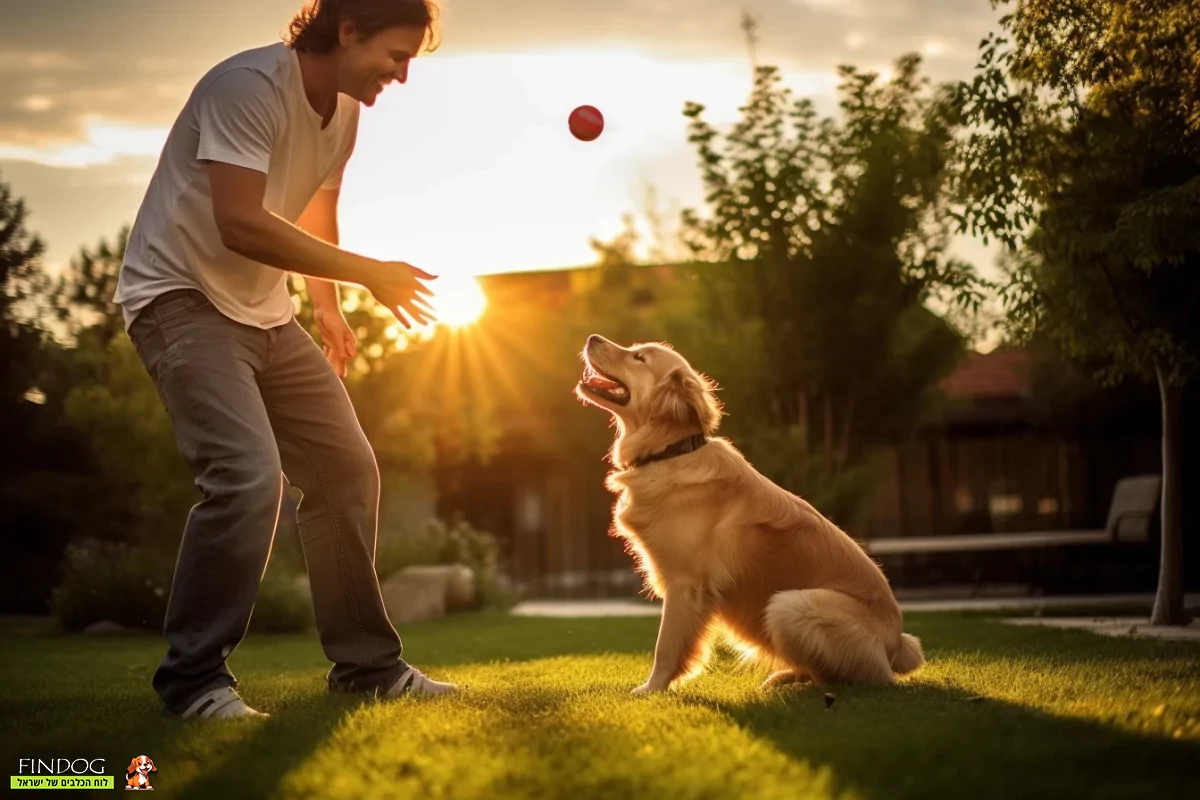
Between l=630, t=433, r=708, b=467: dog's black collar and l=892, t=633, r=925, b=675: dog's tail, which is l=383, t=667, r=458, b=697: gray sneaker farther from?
l=892, t=633, r=925, b=675: dog's tail

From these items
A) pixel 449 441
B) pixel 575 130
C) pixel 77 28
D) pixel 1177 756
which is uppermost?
pixel 77 28

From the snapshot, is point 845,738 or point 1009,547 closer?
point 845,738

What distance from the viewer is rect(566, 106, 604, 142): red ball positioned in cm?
593

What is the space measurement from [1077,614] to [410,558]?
25.7 ft

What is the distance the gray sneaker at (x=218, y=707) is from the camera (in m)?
3.80

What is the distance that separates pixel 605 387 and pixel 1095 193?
16.0 ft

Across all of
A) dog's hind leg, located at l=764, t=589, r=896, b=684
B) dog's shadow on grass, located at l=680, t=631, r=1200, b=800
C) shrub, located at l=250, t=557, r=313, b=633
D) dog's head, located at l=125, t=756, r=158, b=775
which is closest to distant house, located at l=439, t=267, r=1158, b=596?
shrub, located at l=250, t=557, r=313, b=633

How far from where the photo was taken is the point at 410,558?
48.7ft

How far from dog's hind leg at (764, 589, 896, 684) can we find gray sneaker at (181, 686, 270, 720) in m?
1.96

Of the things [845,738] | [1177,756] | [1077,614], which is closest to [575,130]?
[845,738]

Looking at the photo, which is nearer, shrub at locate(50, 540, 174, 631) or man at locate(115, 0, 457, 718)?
man at locate(115, 0, 457, 718)

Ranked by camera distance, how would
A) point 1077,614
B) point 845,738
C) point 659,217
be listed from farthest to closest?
point 659,217
point 1077,614
point 845,738

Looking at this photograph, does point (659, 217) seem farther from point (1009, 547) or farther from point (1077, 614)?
point (1077, 614)

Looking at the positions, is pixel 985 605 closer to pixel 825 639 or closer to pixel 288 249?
pixel 825 639
